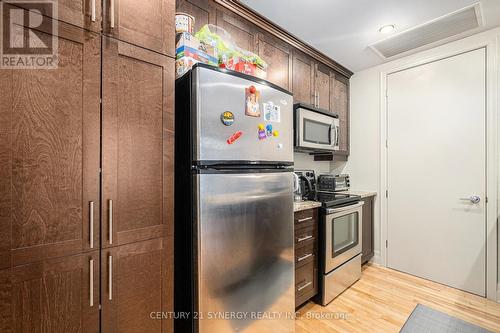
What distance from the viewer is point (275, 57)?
2188mm

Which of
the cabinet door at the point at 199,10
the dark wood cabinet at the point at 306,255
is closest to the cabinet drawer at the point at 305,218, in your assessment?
the dark wood cabinet at the point at 306,255

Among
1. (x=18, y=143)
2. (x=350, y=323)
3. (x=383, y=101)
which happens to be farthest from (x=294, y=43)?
(x=350, y=323)

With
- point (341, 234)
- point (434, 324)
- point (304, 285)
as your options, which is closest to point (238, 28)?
point (341, 234)

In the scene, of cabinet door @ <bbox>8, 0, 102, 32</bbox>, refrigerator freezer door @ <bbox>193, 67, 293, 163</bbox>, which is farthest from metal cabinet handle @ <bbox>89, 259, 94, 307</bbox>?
cabinet door @ <bbox>8, 0, 102, 32</bbox>

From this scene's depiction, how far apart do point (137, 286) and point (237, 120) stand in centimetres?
97

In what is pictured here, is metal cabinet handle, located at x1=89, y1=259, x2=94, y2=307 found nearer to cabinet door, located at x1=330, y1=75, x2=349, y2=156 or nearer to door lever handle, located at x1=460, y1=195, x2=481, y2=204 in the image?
cabinet door, located at x1=330, y1=75, x2=349, y2=156

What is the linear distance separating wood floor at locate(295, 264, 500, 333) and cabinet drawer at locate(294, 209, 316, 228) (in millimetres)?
778

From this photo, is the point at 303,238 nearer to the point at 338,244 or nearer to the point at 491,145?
the point at 338,244

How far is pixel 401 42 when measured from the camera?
235 centimetres

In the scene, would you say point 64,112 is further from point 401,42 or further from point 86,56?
point 401,42

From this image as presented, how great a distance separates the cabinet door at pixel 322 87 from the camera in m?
2.66

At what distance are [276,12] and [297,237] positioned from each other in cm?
188

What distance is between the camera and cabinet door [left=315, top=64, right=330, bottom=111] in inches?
105

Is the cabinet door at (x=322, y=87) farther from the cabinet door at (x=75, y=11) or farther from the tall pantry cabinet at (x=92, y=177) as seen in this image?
the cabinet door at (x=75, y=11)
